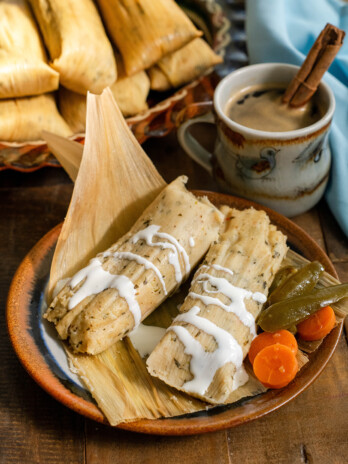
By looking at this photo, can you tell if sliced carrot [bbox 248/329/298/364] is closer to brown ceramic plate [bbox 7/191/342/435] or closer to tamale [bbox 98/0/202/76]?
brown ceramic plate [bbox 7/191/342/435]

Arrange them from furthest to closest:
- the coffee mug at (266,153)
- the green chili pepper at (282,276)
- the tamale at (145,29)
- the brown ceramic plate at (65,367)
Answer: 1. the tamale at (145,29)
2. the coffee mug at (266,153)
3. the green chili pepper at (282,276)
4. the brown ceramic plate at (65,367)

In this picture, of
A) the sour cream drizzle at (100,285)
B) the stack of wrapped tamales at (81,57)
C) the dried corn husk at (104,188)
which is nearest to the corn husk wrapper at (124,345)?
the dried corn husk at (104,188)

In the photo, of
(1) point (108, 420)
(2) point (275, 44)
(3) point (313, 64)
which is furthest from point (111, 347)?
(2) point (275, 44)

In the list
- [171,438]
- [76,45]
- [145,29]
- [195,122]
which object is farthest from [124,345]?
[145,29]

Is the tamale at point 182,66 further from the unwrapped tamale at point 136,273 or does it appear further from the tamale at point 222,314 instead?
the tamale at point 222,314

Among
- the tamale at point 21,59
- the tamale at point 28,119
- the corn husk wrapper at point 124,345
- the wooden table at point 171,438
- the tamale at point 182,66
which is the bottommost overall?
the wooden table at point 171,438

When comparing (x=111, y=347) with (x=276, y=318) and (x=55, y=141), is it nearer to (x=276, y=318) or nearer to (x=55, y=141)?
(x=276, y=318)
